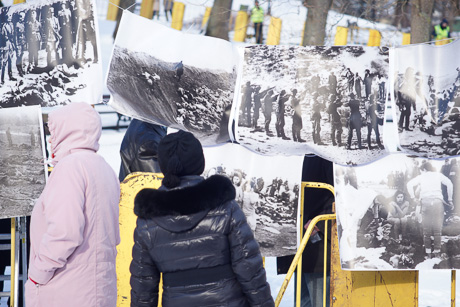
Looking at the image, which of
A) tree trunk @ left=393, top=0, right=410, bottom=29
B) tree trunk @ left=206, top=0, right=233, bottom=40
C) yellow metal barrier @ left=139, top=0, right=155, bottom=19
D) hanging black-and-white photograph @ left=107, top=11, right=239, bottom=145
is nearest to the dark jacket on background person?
hanging black-and-white photograph @ left=107, top=11, right=239, bottom=145

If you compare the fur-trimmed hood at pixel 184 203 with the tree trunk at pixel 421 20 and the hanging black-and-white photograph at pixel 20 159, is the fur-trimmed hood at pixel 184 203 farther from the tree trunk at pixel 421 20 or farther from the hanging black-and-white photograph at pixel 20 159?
the tree trunk at pixel 421 20

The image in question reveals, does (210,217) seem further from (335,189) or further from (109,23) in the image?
(109,23)

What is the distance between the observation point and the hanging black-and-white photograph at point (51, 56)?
4457 mm

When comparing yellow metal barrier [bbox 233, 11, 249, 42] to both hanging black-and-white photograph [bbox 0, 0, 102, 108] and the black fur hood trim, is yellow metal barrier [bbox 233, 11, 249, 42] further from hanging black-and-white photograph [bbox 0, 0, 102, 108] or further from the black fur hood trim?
the black fur hood trim

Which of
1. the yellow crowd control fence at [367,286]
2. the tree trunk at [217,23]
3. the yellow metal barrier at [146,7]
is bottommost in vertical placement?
Answer: the yellow crowd control fence at [367,286]

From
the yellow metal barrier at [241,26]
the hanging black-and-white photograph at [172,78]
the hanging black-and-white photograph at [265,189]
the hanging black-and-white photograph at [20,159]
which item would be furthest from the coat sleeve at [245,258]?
the yellow metal barrier at [241,26]

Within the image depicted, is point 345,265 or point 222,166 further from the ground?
point 222,166

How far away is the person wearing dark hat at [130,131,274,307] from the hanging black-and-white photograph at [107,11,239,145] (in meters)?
1.52

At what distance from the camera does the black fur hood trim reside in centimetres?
291

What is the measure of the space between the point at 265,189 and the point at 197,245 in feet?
5.21

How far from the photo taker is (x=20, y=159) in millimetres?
4492

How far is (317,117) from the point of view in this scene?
4.40m

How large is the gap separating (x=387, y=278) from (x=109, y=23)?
3043cm

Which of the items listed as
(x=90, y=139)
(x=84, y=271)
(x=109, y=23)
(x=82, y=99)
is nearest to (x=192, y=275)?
(x=84, y=271)
